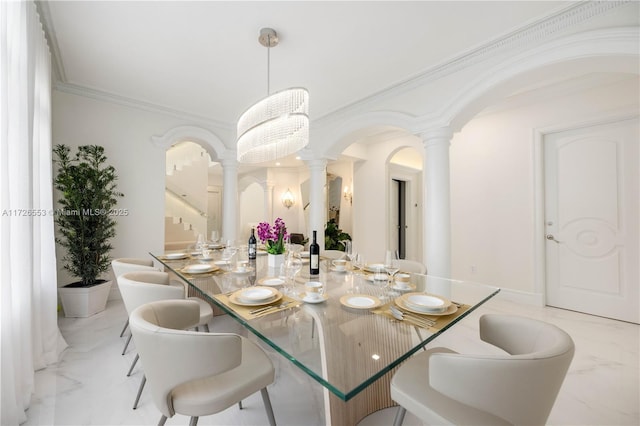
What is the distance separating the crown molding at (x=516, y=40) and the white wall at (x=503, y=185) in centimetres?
156

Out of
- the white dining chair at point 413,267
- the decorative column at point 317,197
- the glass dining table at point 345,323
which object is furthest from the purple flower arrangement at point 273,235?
the decorative column at point 317,197

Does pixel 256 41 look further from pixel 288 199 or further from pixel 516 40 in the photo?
pixel 288 199

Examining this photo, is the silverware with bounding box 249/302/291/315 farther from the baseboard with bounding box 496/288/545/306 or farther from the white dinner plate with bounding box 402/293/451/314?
the baseboard with bounding box 496/288/545/306

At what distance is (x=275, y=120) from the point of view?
2.16 meters

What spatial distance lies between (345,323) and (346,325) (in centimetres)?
2

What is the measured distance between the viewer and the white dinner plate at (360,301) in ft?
4.26

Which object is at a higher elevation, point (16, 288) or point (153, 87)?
point (153, 87)

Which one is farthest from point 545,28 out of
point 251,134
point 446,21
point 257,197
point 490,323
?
point 257,197

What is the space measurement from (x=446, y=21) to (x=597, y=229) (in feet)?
9.73

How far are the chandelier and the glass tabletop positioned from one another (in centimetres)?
114

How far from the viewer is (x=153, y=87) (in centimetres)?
→ 324

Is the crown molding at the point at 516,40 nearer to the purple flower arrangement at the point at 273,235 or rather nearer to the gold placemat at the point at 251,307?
the purple flower arrangement at the point at 273,235

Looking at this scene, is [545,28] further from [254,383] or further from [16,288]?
[16,288]

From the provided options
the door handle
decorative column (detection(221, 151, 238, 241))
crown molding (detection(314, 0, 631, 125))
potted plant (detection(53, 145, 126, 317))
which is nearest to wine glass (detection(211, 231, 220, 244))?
decorative column (detection(221, 151, 238, 241))
